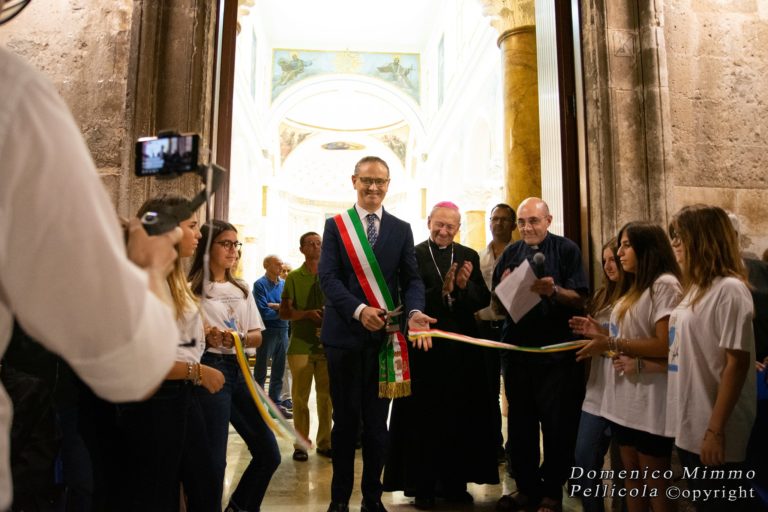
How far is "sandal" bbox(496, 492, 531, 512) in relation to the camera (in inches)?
136

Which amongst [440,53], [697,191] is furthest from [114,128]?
[440,53]

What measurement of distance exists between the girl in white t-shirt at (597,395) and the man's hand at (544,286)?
30 centimetres

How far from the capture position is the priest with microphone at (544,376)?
136 inches

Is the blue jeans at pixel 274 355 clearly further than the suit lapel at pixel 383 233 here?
Yes

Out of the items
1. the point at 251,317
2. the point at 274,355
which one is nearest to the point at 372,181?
the point at 251,317

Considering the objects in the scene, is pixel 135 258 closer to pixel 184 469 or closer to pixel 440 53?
pixel 184 469

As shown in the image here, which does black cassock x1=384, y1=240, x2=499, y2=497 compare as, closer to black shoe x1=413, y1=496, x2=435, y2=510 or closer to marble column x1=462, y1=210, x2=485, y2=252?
black shoe x1=413, y1=496, x2=435, y2=510

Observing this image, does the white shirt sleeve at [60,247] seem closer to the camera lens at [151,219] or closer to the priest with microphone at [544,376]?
the camera lens at [151,219]

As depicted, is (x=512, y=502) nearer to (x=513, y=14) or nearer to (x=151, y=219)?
(x=151, y=219)

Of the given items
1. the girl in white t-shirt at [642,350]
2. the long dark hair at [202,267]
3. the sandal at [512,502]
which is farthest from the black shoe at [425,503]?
the long dark hair at [202,267]

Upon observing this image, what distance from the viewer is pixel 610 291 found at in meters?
3.35

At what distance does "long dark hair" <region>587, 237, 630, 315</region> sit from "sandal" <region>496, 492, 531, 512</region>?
1.21m

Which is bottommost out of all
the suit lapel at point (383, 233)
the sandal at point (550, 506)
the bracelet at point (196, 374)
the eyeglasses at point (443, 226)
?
the sandal at point (550, 506)

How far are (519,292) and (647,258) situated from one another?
2.55 feet
